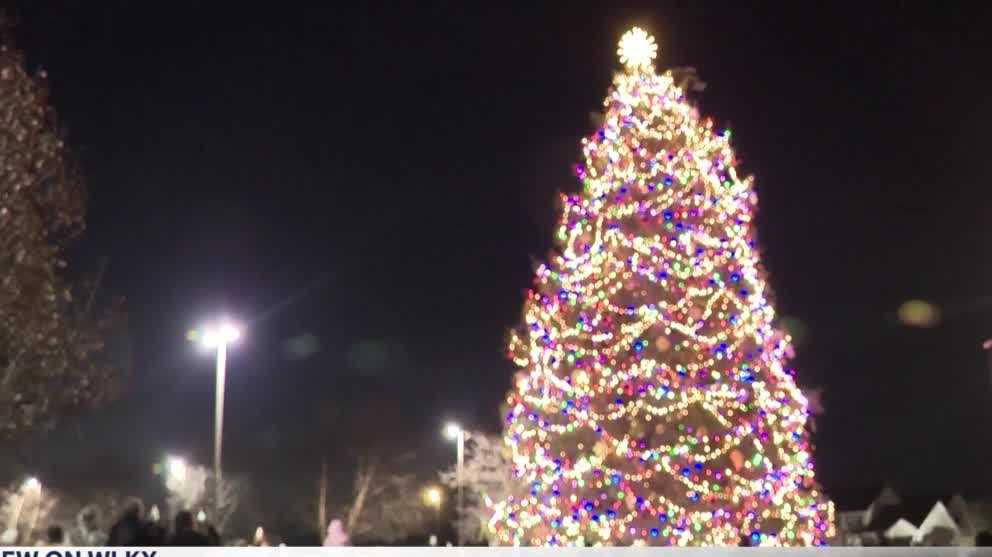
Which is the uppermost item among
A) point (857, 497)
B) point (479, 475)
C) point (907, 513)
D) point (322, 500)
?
point (857, 497)

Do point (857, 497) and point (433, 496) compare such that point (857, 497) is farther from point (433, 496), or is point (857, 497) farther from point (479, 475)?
point (479, 475)

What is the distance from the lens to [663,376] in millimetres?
16609

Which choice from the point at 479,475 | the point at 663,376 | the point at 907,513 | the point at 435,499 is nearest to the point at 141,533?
the point at 663,376

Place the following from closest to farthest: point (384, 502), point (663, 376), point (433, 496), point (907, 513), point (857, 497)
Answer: point (663, 376) → point (433, 496) → point (384, 502) → point (907, 513) → point (857, 497)

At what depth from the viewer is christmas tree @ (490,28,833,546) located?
1652 centimetres

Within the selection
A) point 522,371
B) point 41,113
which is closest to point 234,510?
point 522,371

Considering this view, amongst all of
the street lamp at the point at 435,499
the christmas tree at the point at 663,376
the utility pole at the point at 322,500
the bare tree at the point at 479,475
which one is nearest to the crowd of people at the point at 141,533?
the christmas tree at the point at 663,376

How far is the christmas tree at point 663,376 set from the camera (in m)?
16.5

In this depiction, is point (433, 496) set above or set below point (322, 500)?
below

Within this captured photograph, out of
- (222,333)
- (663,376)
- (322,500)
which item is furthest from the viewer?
(322,500)

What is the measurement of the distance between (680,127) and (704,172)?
31.6 inches

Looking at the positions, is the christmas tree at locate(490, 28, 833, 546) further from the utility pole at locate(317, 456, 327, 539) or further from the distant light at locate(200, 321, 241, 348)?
the utility pole at locate(317, 456, 327, 539)

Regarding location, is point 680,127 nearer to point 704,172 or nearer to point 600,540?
point 704,172

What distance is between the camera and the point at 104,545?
9.27m
